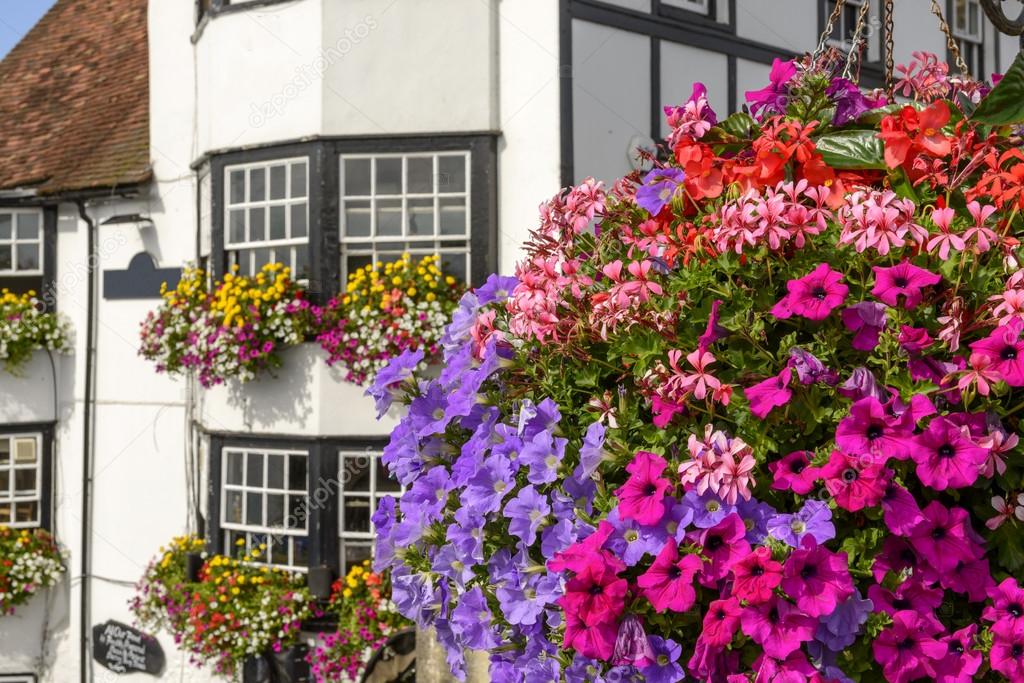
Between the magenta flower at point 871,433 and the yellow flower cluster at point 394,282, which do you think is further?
the yellow flower cluster at point 394,282

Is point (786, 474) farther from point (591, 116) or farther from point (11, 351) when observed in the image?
point (11, 351)

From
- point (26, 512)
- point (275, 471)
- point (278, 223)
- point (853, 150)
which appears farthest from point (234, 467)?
point (853, 150)

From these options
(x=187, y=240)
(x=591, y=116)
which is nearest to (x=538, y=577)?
(x=591, y=116)

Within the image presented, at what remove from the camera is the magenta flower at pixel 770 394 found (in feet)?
4.91

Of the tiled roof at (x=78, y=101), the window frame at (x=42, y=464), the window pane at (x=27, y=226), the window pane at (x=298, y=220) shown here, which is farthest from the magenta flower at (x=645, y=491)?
the window pane at (x=27, y=226)

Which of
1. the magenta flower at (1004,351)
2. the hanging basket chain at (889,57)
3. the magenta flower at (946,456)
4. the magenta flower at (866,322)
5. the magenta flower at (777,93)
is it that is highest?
the hanging basket chain at (889,57)

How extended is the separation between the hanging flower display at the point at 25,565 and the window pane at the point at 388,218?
5445 millimetres

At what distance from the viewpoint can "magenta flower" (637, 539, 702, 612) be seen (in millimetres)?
1459

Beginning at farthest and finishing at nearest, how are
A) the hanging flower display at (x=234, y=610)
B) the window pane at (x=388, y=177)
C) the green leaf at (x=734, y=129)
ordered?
the hanging flower display at (x=234, y=610) → the window pane at (x=388, y=177) → the green leaf at (x=734, y=129)

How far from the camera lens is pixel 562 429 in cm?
178

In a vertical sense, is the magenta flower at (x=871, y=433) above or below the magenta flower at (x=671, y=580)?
above

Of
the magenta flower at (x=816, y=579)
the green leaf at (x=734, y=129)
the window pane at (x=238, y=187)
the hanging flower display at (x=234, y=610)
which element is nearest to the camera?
the magenta flower at (x=816, y=579)

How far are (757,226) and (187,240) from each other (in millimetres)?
9267

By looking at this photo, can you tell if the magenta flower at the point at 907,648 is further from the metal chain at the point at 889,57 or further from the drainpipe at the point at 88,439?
the drainpipe at the point at 88,439
